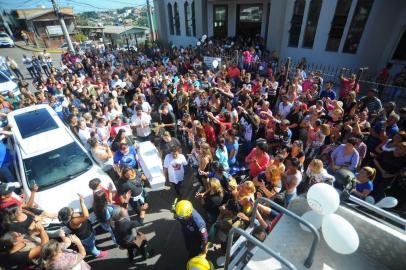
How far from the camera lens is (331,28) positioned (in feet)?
36.0

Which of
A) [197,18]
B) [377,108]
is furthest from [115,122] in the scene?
[197,18]

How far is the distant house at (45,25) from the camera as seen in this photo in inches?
1499

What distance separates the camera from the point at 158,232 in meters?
4.75

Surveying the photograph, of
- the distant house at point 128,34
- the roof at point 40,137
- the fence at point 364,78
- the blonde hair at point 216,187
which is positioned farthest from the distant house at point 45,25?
the blonde hair at point 216,187

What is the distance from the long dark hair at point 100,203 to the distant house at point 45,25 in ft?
142

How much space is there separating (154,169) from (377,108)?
20.5 feet

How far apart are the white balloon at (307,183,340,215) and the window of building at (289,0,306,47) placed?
12892 mm

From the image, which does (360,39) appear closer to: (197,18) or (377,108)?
(377,108)

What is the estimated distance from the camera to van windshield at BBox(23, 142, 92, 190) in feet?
15.2

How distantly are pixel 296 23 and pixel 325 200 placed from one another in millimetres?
13203

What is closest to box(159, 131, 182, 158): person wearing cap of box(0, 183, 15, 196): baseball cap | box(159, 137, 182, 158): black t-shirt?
box(159, 137, 182, 158): black t-shirt

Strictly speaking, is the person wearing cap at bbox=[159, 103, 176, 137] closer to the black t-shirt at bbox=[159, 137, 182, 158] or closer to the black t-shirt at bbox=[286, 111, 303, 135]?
the black t-shirt at bbox=[159, 137, 182, 158]

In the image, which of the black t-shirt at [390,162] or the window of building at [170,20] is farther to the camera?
the window of building at [170,20]

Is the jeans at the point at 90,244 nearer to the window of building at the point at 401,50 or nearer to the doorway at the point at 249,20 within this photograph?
the window of building at the point at 401,50
